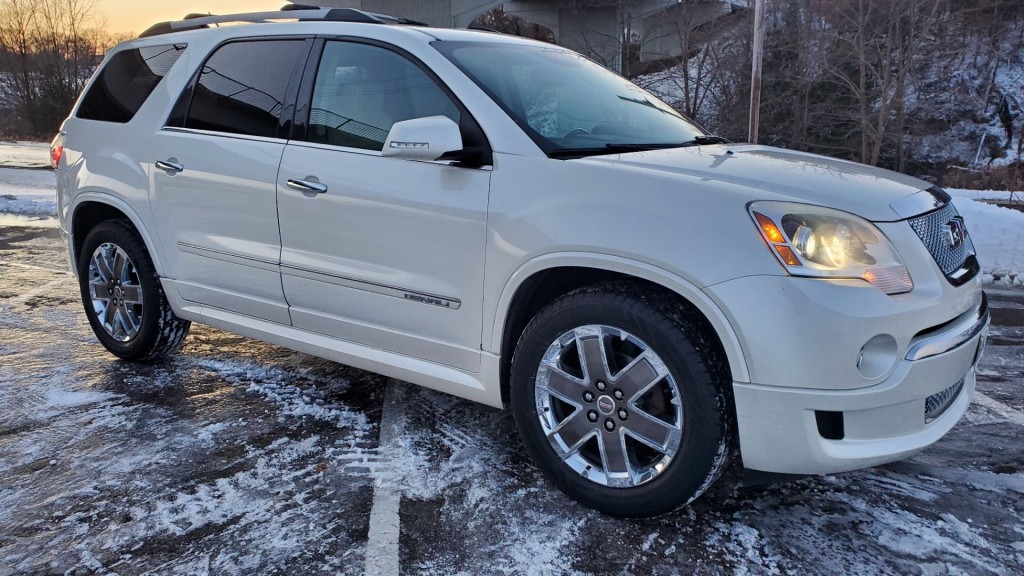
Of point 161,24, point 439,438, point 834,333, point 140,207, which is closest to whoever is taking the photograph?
point 834,333

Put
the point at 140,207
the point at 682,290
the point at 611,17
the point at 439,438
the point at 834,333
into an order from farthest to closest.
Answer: the point at 611,17 < the point at 140,207 < the point at 439,438 < the point at 682,290 < the point at 834,333

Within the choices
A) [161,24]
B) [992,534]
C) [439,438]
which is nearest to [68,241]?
[161,24]

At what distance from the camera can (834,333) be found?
7.55 feet

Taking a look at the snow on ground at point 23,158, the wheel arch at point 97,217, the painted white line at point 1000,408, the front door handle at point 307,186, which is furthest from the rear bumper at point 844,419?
the snow on ground at point 23,158

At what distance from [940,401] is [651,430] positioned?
103cm

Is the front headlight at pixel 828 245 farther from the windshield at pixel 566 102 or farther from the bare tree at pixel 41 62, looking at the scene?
the bare tree at pixel 41 62

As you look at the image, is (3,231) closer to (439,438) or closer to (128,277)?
(128,277)

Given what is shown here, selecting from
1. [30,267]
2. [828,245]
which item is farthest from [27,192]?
[828,245]

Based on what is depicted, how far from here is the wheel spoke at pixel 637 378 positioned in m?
2.62

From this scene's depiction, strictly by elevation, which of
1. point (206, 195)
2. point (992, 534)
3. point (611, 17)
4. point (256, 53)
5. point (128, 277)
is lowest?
point (992, 534)

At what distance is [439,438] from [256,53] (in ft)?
7.22

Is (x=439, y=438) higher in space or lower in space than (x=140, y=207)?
lower

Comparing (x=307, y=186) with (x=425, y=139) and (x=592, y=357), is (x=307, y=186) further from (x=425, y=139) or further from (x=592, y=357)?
(x=592, y=357)

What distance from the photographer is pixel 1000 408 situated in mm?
3920
